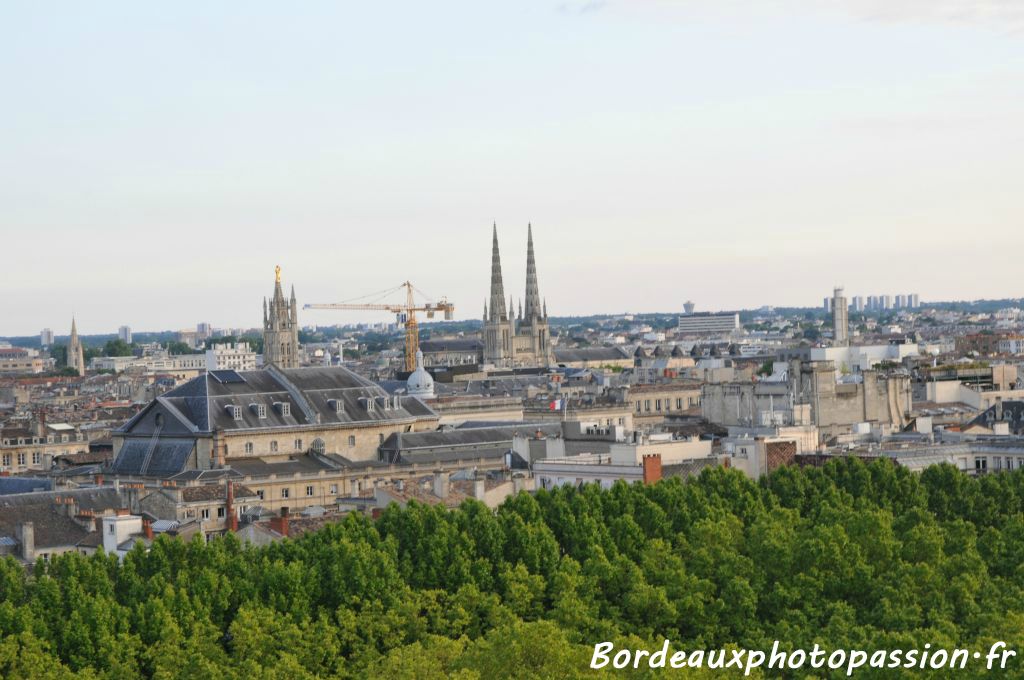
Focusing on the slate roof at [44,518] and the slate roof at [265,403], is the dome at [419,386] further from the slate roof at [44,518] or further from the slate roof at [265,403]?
the slate roof at [44,518]

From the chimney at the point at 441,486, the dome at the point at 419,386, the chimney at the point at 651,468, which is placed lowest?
the chimney at the point at 441,486

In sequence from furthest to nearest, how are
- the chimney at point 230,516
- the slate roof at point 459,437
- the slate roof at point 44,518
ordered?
the slate roof at point 459,437 < the chimney at point 230,516 < the slate roof at point 44,518

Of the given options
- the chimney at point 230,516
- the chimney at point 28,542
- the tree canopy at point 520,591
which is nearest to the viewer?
the tree canopy at point 520,591

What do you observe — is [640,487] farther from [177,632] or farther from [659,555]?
[177,632]

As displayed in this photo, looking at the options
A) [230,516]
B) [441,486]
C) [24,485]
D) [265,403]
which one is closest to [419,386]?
[265,403]

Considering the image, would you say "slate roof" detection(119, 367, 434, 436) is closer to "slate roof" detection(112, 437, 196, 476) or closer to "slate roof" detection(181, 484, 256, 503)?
"slate roof" detection(112, 437, 196, 476)

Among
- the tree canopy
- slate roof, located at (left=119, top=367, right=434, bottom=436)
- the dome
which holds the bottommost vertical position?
the tree canopy

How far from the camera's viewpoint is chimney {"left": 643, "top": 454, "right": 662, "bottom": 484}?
4432 inches

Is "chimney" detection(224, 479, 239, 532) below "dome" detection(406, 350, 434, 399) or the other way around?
below

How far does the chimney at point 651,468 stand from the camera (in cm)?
11256

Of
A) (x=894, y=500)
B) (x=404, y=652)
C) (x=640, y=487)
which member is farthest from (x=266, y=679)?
(x=894, y=500)

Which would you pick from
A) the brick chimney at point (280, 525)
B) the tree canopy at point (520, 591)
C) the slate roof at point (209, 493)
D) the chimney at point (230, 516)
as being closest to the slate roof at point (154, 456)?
the slate roof at point (209, 493)

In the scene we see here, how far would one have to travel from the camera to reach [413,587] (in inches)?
3469

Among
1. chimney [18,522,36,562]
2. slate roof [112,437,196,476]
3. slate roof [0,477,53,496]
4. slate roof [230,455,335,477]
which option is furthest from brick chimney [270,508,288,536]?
slate roof [112,437,196,476]
